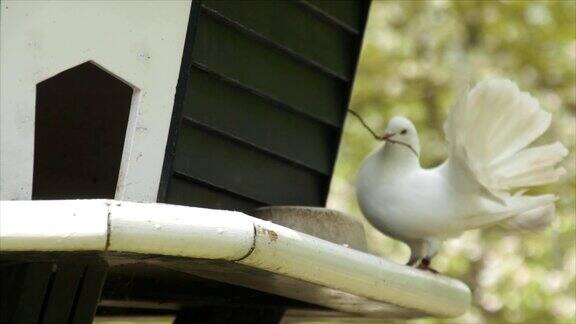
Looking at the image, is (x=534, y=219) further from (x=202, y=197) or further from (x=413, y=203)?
(x=202, y=197)

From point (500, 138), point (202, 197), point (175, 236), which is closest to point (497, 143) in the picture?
point (500, 138)

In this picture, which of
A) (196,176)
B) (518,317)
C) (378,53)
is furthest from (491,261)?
(196,176)

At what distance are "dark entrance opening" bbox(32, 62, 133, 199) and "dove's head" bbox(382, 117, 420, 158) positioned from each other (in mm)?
580

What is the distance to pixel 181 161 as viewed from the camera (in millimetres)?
2234

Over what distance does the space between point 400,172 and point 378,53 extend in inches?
127

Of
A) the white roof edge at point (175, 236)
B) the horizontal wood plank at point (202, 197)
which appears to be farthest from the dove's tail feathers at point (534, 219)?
the white roof edge at point (175, 236)

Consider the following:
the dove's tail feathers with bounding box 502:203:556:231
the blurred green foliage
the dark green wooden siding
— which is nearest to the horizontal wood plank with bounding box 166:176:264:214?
the dark green wooden siding

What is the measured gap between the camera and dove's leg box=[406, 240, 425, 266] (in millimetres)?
2539

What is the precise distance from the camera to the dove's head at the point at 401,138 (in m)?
2.60

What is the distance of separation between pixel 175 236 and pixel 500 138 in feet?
3.35

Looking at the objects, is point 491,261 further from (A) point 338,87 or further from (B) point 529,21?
(A) point 338,87

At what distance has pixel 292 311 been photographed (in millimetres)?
2648

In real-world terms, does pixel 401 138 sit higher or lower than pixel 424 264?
higher

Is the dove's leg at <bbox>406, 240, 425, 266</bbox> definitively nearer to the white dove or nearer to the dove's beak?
the white dove
